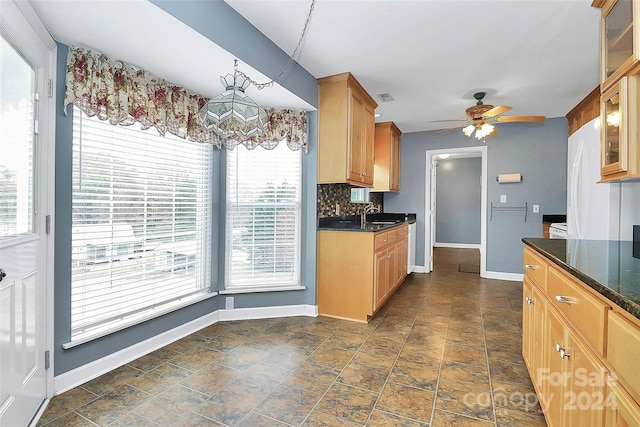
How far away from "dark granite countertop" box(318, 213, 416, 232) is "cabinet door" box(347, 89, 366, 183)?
53 centimetres

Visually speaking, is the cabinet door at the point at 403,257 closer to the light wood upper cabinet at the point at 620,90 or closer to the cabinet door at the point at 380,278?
the cabinet door at the point at 380,278

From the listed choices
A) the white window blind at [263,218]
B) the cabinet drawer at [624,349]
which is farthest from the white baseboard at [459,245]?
the cabinet drawer at [624,349]

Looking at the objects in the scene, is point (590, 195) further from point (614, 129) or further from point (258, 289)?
point (258, 289)

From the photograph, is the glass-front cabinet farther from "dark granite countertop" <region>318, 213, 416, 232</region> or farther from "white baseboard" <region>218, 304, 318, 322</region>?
"white baseboard" <region>218, 304, 318, 322</region>

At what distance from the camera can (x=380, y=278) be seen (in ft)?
10.8

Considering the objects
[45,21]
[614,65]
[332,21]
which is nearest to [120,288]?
[45,21]

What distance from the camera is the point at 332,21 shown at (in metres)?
2.21

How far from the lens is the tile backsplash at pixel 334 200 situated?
3.48 meters

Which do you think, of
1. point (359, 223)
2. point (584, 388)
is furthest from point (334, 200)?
point (584, 388)

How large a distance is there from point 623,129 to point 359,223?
9.87 feet

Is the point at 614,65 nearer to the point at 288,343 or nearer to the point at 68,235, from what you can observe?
the point at 288,343

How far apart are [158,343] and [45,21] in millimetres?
2205

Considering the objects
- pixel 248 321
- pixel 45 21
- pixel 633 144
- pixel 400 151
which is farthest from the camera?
pixel 400 151

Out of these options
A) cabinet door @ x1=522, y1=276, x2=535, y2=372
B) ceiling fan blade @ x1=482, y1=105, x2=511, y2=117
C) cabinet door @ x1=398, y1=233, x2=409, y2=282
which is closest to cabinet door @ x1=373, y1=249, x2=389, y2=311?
cabinet door @ x1=398, y1=233, x2=409, y2=282
